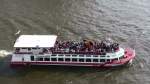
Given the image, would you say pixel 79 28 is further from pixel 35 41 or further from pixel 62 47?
pixel 35 41

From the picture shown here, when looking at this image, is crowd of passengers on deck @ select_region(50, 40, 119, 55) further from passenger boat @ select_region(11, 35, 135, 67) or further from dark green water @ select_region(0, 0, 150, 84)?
dark green water @ select_region(0, 0, 150, 84)

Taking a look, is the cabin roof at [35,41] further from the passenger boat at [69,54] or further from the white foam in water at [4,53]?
the white foam in water at [4,53]

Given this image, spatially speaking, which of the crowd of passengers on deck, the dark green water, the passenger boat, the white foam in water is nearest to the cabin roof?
the passenger boat

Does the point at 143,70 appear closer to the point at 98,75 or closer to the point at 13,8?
the point at 98,75

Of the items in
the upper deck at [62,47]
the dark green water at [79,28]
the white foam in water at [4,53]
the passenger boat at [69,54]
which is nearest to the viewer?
the dark green water at [79,28]

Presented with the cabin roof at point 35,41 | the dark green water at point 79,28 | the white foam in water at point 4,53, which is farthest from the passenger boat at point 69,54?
the white foam in water at point 4,53

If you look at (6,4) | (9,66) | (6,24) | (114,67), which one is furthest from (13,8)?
(114,67)

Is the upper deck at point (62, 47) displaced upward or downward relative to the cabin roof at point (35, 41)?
downward
